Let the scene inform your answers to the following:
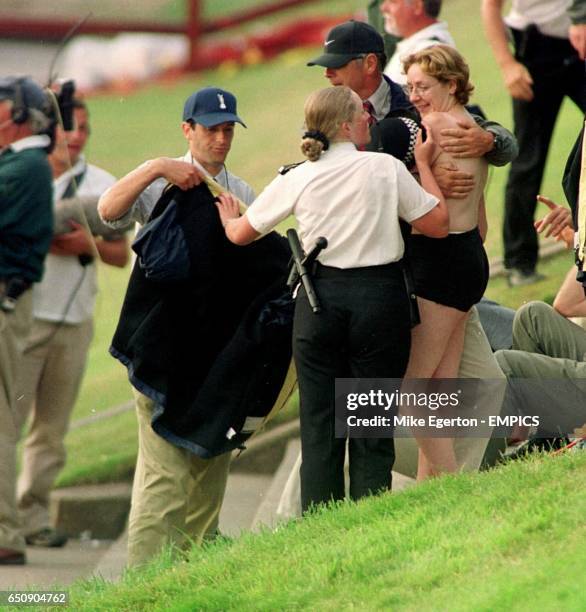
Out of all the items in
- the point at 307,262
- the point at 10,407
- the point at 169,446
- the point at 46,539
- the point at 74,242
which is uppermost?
the point at 307,262

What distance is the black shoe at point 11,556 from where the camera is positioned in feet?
19.4

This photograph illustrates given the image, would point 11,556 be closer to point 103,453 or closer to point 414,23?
point 103,453

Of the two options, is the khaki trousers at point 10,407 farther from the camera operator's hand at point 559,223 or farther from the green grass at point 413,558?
the camera operator's hand at point 559,223

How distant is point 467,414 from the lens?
577cm

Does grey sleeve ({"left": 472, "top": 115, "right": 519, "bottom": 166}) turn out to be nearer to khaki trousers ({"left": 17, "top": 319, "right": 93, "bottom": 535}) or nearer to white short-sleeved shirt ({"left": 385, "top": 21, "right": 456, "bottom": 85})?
white short-sleeved shirt ({"left": 385, "top": 21, "right": 456, "bottom": 85})

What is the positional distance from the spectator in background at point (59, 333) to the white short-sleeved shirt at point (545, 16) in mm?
2740

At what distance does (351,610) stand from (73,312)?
82.0 inches

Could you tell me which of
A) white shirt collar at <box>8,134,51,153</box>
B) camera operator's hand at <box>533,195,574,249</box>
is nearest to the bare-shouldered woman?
camera operator's hand at <box>533,195,574,249</box>

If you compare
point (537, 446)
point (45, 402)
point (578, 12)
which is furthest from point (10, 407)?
point (578, 12)

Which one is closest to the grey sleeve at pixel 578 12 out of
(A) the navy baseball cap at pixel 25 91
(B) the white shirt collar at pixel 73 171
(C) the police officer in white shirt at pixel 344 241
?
(C) the police officer in white shirt at pixel 344 241

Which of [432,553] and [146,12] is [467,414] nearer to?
[432,553]

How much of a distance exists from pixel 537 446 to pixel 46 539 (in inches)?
78.9

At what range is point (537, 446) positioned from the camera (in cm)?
573

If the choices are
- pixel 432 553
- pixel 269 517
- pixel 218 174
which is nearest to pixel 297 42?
pixel 218 174
